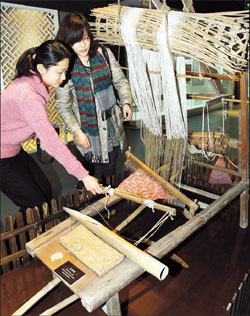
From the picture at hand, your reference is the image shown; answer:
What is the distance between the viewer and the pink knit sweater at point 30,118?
125cm

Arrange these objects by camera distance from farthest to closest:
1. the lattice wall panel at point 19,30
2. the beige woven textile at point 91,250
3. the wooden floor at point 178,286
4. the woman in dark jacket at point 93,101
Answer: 1. the woman in dark jacket at point 93,101
2. the lattice wall panel at point 19,30
3. the wooden floor at point 178,286
4. the beige woven textile at point 91,250

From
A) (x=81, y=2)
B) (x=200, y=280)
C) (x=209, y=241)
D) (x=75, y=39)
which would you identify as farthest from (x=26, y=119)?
(x=209, y=241)

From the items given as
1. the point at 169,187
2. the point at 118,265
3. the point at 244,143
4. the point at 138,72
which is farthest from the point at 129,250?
the point at 244,143

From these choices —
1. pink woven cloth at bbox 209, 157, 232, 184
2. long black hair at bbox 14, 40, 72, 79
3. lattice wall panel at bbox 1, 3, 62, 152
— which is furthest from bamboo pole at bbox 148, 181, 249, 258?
lattice wall panel at bbox 1, 3, 62, 152

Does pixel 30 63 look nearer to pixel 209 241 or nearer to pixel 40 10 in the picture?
pixel 40 10

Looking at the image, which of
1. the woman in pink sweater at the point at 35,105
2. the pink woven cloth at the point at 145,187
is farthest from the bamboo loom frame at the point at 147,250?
the woman in pink sweater at the point at 35,105

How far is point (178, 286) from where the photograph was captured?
166 cm

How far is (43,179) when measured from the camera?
5.81ft

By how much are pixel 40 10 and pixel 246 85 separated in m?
1.30

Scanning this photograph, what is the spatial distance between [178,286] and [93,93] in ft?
4.32

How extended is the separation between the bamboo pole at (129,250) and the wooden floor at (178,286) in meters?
0.46

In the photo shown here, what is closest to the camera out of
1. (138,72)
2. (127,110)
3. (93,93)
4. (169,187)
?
(138,72)

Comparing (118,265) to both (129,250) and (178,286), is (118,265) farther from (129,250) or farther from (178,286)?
(178,286)

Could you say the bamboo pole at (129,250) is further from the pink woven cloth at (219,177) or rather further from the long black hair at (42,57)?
the pink woven cloth at (219,177)
